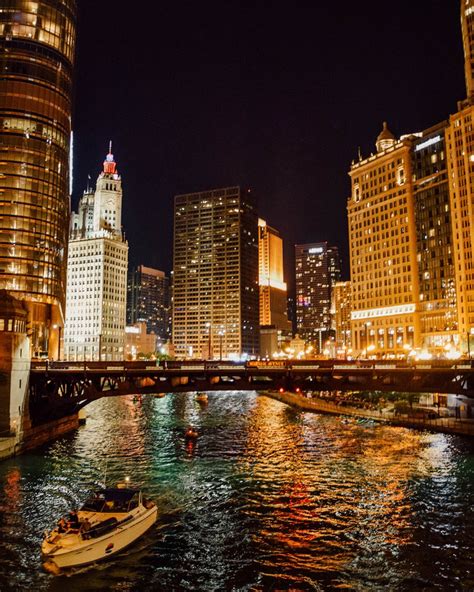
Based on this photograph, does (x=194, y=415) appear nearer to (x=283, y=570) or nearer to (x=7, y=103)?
(x=283, y=570)

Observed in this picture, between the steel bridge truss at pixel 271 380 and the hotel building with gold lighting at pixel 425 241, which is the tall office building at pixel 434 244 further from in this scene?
the steel bridge truss at pixel 271 380

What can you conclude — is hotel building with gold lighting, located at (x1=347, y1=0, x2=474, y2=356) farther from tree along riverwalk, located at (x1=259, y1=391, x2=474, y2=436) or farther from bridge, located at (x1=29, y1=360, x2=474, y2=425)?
bridge, located at (x1=29, y1=360, x2=474, y2=425)

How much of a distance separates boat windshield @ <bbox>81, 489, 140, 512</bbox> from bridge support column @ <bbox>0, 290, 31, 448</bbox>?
85.8 ft

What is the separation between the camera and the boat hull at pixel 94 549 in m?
28.0

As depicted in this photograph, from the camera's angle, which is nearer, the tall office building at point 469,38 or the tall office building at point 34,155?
the tall office building at point 34,155

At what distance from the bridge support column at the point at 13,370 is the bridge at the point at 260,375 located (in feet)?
12.8

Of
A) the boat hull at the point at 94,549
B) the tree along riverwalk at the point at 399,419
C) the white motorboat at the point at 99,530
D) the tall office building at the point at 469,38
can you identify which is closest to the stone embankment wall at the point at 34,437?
the white motorboat at the point at 99,530

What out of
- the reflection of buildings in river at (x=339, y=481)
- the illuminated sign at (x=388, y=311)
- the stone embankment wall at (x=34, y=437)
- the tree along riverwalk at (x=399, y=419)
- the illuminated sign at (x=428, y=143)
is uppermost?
the illuminated sign at (x=428, y=143)

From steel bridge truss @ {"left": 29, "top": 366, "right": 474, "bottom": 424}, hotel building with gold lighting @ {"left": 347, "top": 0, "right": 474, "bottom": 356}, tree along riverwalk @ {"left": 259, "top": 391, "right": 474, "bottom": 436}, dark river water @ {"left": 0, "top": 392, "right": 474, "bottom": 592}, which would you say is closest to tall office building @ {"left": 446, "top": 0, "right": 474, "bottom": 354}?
hotel building with gold lighting @ {"left": 347, "top": 0, "right": 474, "bottom": 356}

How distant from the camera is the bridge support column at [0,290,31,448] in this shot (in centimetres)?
5544

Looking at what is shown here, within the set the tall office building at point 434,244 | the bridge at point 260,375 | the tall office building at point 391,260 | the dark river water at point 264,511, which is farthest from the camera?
the tall office building at point 391,260

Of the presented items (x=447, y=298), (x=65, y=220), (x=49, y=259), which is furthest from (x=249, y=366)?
(x=447, y=298)

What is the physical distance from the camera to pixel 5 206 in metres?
124

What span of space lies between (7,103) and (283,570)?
13163 centimetres
